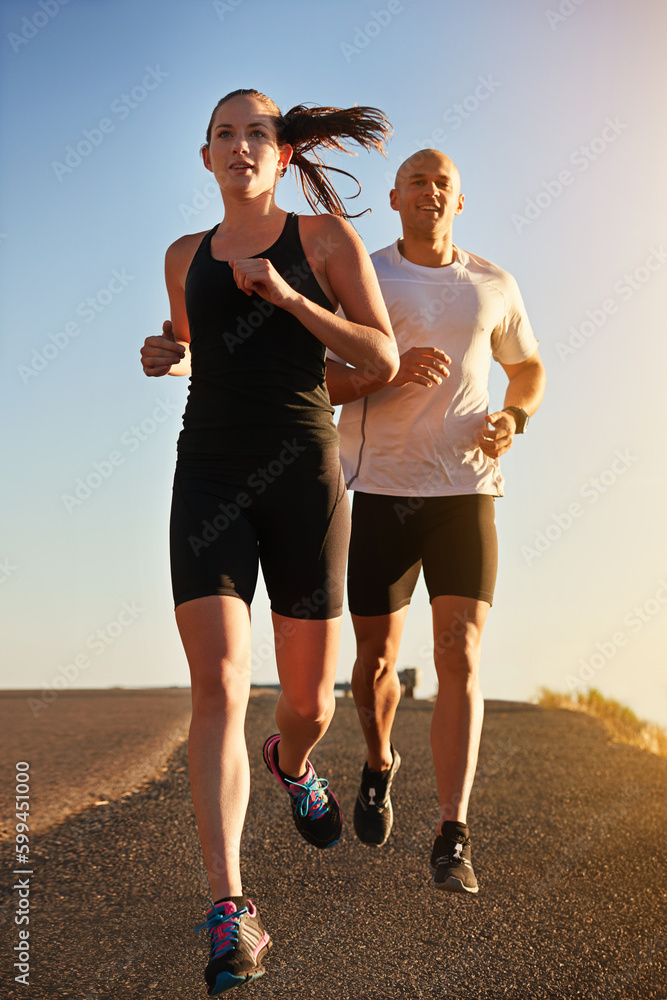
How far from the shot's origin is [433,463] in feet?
13.0

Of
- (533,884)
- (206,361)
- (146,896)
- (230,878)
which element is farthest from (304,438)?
(533,884)

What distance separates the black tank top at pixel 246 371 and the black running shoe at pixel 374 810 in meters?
2.02

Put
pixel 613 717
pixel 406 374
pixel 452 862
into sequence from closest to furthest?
pixel 452 862 < pixel 406 374 < pixel 613 717

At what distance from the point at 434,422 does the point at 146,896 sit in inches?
139

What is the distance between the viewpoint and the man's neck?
424 cm

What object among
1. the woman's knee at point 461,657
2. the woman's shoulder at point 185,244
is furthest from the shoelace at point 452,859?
the woman's shoulder at point 185,244

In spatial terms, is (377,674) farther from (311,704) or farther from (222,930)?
(222,930)

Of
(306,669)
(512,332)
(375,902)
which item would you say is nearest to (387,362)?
(306,669)

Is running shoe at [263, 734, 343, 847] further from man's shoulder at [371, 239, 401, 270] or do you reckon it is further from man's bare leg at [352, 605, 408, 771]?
man's shoulder at [371, 239, 401, 270]

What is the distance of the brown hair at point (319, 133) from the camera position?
335cm

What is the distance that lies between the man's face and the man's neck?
0.03m

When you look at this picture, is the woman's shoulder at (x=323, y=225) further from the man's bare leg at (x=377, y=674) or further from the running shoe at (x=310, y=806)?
the running shoe at (x=310, y=806)

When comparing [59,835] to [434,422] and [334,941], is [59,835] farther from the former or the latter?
[434,422]

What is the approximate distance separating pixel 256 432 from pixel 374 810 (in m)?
2.28
